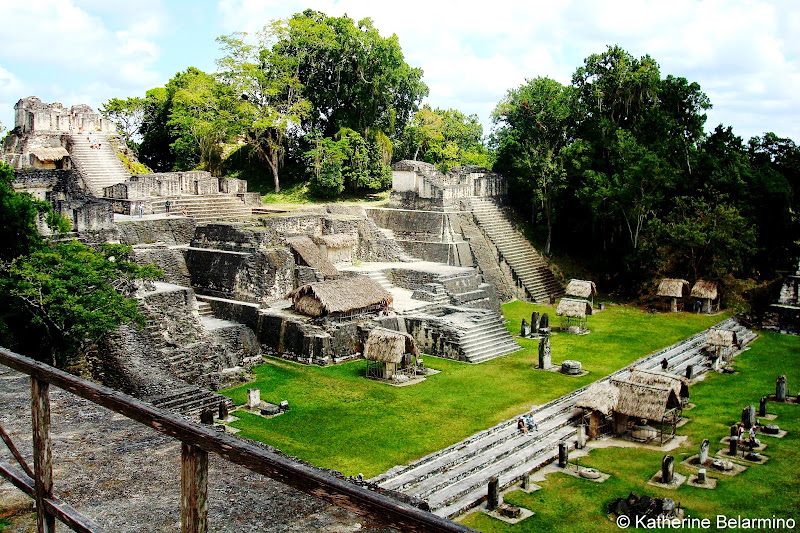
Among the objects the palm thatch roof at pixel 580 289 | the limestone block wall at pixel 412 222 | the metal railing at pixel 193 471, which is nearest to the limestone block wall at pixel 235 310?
the limestone block wall at pixel 412 222

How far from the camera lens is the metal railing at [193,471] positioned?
2086 mm

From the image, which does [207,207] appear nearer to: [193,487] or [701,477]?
[701,477]

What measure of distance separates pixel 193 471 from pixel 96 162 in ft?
88.6

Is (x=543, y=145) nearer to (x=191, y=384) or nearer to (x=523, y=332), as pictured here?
(x=523, y=332)

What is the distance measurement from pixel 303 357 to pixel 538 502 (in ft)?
27.6

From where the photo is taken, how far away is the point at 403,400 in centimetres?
1505

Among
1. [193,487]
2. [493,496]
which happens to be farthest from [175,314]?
[193,487]

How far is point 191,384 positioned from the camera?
48.8 feet

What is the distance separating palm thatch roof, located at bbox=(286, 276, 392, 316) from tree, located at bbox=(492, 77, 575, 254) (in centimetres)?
1105

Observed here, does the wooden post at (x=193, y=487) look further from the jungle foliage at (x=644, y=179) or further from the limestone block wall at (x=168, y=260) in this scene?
the jungle foliage at (x=644, y=179)

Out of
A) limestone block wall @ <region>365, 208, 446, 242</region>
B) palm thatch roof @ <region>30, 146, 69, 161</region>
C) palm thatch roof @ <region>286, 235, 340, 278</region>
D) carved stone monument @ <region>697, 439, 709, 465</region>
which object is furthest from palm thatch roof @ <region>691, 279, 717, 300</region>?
palm thatch roof @ <region>30, 146, 69, 161</region>

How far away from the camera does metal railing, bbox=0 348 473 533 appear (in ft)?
6.84

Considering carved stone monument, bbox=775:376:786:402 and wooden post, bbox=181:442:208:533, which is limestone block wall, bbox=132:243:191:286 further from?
wooden post, bbox=181:442:208:533

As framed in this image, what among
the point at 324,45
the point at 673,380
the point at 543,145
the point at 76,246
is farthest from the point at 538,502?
the point at 324,45
